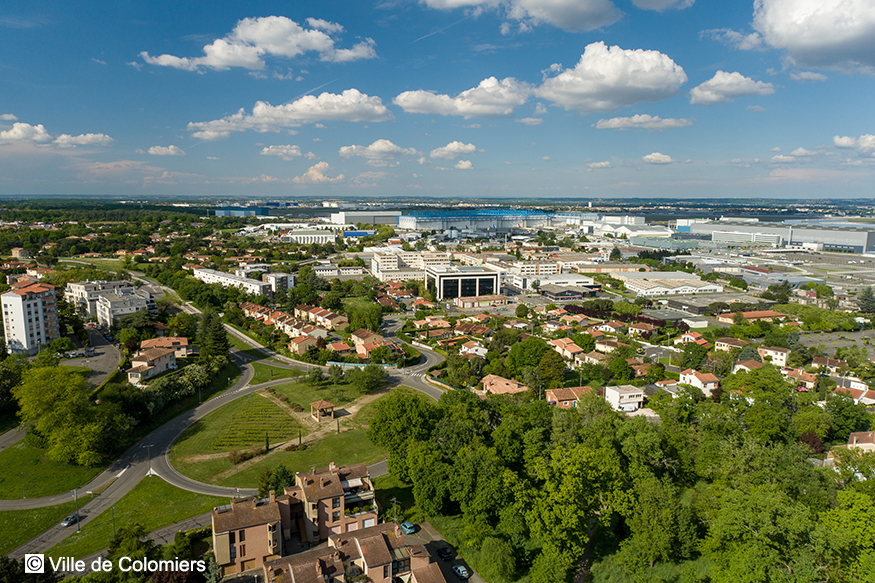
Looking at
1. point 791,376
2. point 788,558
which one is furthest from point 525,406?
point 791,376

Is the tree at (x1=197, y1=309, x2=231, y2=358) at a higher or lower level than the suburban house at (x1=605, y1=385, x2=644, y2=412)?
higher

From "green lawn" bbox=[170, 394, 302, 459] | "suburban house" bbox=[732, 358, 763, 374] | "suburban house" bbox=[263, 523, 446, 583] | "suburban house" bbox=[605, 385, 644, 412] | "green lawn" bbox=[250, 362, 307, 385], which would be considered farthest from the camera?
"suburban house" bbox=[732, 358, 763, 374]

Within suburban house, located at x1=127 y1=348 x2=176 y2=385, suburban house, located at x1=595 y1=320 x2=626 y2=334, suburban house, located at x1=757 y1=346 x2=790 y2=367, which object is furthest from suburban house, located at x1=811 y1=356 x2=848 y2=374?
suburban house, located at x1=127 y1=348 x2=176 y2=385

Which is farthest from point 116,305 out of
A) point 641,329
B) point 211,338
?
point 641,329

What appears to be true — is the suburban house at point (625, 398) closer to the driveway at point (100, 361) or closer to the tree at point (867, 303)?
the driveway at point (100, 361)

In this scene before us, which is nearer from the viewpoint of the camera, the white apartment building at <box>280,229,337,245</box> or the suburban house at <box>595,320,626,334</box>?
the suburban house at <box>595,320,626,334</box>

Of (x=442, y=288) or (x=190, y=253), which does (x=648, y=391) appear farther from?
(x=190, y=253)

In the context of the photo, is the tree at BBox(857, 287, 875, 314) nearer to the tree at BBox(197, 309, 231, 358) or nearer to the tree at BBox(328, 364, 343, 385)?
the tree at BBox(328, 364, 343, 385)
